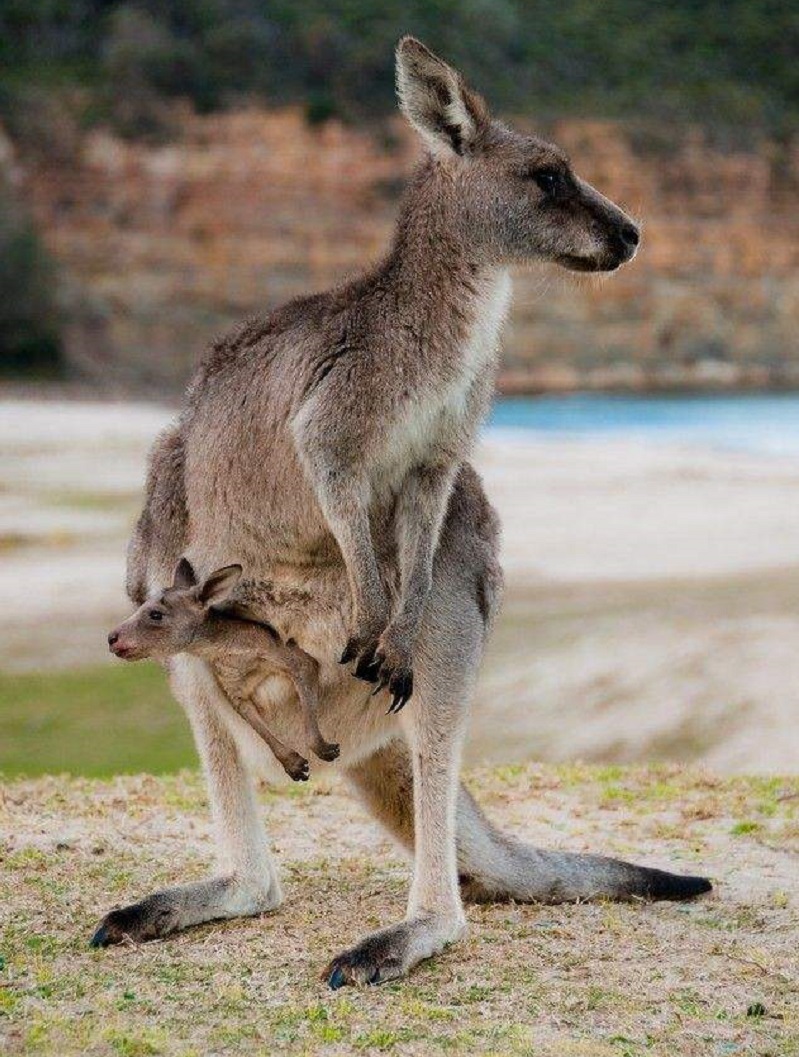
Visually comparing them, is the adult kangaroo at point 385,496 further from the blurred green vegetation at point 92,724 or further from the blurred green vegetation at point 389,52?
the blurred green vegetation at point 389,52

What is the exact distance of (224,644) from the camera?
4.43 meters

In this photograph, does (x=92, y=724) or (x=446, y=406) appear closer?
(x=446, y=406)

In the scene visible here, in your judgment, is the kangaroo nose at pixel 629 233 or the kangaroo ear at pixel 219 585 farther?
the kangaroo nose at pixel 629 233

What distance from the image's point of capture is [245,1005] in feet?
12.9

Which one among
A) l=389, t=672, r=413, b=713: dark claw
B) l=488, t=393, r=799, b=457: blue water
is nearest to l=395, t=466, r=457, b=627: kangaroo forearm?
l=389, t=672, r=413, b=713: dark claw

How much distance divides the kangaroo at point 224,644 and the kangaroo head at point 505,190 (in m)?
1.09

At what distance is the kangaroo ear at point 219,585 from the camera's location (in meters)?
4.30

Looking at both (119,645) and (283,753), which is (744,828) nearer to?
(283,753)

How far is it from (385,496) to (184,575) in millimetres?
541

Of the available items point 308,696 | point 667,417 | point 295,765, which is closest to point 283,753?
point 295,765

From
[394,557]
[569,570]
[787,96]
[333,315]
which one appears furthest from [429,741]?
[787,96]

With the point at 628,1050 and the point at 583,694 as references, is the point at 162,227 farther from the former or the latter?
the point at 628,1050

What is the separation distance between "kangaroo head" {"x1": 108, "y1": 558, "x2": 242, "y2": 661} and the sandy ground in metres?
4.10

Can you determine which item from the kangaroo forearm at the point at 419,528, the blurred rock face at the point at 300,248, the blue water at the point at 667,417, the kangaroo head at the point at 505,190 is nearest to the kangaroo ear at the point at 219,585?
the kangaroo forearm at the point at 419,528
